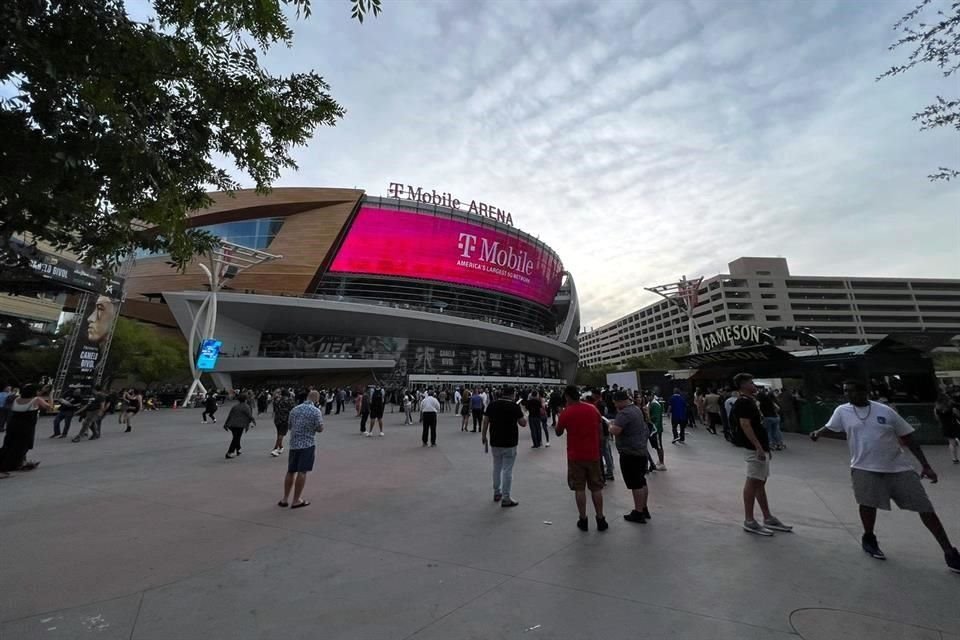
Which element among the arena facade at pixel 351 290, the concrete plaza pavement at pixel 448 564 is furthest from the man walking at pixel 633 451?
the arena facade at pixel 351 290

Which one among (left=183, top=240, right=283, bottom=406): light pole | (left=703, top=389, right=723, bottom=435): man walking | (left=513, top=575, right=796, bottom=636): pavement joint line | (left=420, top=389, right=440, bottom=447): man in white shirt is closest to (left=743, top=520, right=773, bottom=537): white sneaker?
(left=513, top=575, right=796, bottom=636): pavement joint line

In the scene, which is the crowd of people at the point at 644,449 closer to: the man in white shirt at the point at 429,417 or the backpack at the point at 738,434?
the backpack at the point at 738,434

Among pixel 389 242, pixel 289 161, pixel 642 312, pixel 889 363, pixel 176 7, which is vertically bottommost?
pixel 889 363

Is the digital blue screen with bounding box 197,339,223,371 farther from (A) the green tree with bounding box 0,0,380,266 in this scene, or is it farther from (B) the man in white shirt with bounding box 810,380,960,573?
(B) the man in white shirt with bounding box 810,380,960,573

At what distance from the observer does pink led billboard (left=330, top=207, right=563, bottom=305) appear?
45.3m

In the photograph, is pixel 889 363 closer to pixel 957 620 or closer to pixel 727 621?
pixel 957 620

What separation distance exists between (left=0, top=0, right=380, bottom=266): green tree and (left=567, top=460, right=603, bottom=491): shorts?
513 centimetres

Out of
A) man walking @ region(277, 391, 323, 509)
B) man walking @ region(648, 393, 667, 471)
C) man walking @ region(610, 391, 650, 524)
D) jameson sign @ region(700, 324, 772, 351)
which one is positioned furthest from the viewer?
jameson sign @ region(700, 324, 772, 351)

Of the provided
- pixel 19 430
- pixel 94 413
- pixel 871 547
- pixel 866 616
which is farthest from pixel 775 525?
pixel 94 413

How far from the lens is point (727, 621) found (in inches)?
112

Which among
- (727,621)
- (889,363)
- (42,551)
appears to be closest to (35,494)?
(42,551)

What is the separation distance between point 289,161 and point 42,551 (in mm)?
4999

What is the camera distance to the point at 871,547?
155 inches

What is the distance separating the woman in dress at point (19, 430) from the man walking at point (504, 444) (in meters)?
8.78
